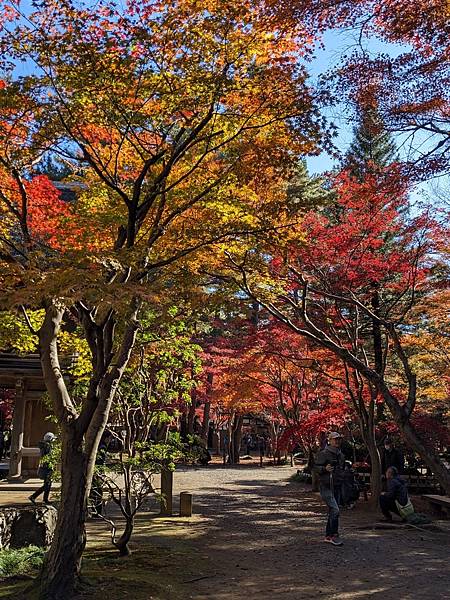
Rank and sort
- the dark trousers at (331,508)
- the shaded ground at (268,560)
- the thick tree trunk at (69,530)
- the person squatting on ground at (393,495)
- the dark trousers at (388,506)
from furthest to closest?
1. the dark trousers at (388,506)
2. the person squatting on ground at (393,495)
3. the dark trousers at (331,508)
4. the shaded ground at (268,560)
5. the thick tree trunk at (69,530)

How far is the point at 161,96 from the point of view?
250 inches

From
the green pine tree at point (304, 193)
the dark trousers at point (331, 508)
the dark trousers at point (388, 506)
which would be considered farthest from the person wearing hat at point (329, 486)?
the green pine tree at point (304, 193)

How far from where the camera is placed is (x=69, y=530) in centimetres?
561

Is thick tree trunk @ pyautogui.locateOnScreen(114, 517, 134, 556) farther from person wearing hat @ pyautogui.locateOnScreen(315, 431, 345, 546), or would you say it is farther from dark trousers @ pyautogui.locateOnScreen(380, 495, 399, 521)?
dark trousers @ pyautogui.locateOnScreen(380, 495, 399, 521)

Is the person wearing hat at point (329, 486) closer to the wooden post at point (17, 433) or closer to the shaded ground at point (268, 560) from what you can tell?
the shaded ground at point (268, 560)

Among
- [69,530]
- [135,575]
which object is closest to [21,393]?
[135,575]

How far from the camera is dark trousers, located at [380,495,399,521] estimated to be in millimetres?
10297

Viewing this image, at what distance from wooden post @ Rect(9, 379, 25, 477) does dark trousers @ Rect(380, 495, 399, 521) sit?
415 inches

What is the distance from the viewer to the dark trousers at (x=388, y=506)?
10297 mm

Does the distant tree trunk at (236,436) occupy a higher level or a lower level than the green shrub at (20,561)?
higher

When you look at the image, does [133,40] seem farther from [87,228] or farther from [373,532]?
[373,532]

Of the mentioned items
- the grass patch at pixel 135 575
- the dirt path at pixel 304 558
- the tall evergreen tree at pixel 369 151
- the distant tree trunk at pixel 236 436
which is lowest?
the dirt path at pixel 304 558

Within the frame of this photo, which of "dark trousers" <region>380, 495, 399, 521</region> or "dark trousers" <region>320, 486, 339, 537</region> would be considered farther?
"dark trousers" <region>380, 495, 399, 521</region>

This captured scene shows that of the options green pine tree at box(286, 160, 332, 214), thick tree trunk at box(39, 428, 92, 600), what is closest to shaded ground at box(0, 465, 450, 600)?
thick tree trunk at box(39, 428, 92, 600)
